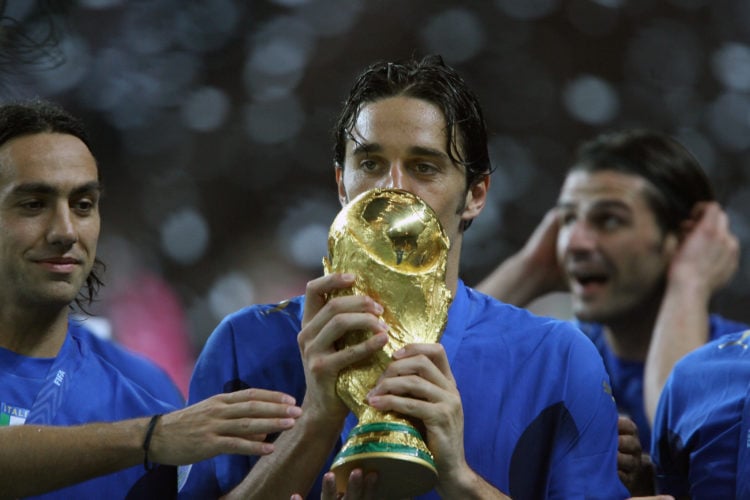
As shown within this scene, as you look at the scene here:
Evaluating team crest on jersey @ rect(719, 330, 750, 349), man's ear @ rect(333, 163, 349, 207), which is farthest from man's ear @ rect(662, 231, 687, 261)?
man's ear @ rect(333, 163, 349, 207)

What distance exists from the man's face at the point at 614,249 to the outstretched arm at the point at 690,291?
139 millimetres

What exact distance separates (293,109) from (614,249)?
1753 millimetres

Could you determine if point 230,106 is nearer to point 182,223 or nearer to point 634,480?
point 182,223

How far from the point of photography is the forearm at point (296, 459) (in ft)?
6.69

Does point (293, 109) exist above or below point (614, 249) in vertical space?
above

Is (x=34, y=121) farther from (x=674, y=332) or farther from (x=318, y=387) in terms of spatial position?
(x=674, y=332)

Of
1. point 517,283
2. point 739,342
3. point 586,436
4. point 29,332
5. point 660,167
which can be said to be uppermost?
point 660,167

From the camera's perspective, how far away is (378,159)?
230cm

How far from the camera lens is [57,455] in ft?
7.17

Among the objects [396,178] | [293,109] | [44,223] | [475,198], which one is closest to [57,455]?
[44,223]

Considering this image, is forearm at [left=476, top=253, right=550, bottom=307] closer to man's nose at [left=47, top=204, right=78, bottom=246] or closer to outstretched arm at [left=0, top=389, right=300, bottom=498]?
man's nose at [left=47, top=204, right=78, bottom=246]

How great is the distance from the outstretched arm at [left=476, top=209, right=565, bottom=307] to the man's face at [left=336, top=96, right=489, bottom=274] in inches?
80.5

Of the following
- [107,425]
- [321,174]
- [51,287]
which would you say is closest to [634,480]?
[107,425]

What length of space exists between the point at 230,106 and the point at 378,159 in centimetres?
304
